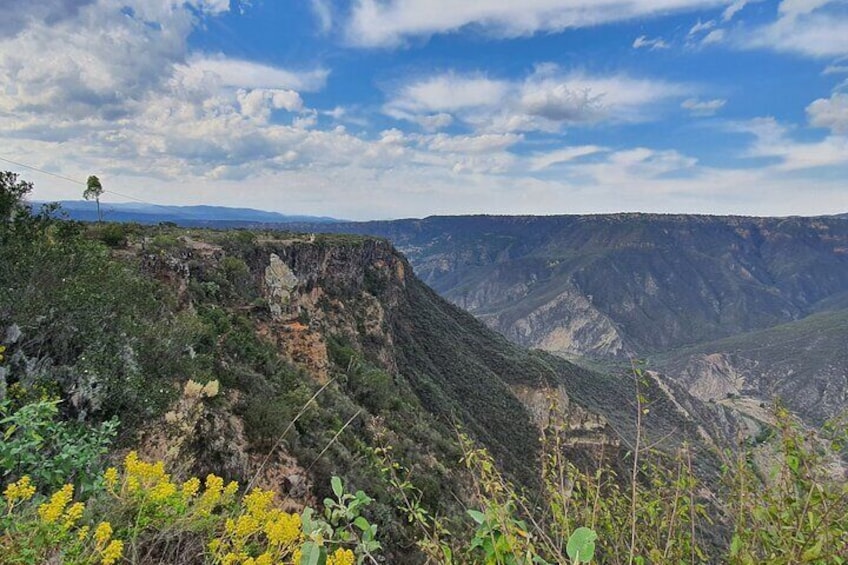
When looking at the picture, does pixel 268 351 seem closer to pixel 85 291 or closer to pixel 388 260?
pixel 85 291

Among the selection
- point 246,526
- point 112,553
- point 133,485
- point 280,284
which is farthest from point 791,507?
point 280,284

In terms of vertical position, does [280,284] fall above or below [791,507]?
below

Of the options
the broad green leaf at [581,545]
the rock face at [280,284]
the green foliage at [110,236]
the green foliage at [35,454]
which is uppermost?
the green foliage at [110,236]

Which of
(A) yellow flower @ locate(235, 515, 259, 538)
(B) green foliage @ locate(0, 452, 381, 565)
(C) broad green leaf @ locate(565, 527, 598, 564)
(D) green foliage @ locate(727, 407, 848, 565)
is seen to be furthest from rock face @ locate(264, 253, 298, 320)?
(C) broad green leaf @ locate(565, 527, 598, 564)

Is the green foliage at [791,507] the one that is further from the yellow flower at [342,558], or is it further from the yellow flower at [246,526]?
the yellow flower at [246,526]

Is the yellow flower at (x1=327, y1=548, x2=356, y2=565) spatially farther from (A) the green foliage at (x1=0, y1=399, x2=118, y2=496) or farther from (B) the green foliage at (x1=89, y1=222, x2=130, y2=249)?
(B) the green foliage at (x1=89, y1=222, x2=130, y2=249)

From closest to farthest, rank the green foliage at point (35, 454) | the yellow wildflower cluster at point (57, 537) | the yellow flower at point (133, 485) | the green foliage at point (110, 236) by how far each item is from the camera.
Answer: the yellow wildflower cluster at point (57, 537), the yellow flower at point (133, 485), the green foliage at point (35, 454), the green foliage at point (110, 236)

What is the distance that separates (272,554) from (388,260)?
57.2 meters

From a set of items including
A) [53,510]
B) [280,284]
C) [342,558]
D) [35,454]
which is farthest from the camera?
[280,284]

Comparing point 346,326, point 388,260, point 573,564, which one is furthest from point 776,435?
point 388,260

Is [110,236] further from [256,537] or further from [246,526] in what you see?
[246,526]

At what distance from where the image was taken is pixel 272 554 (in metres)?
2.60

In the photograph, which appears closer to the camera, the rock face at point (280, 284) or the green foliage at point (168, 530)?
the green foliage at point (168, 530)

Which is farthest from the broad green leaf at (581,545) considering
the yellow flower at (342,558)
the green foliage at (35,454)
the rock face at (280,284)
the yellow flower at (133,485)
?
the rock face at (280,284)
